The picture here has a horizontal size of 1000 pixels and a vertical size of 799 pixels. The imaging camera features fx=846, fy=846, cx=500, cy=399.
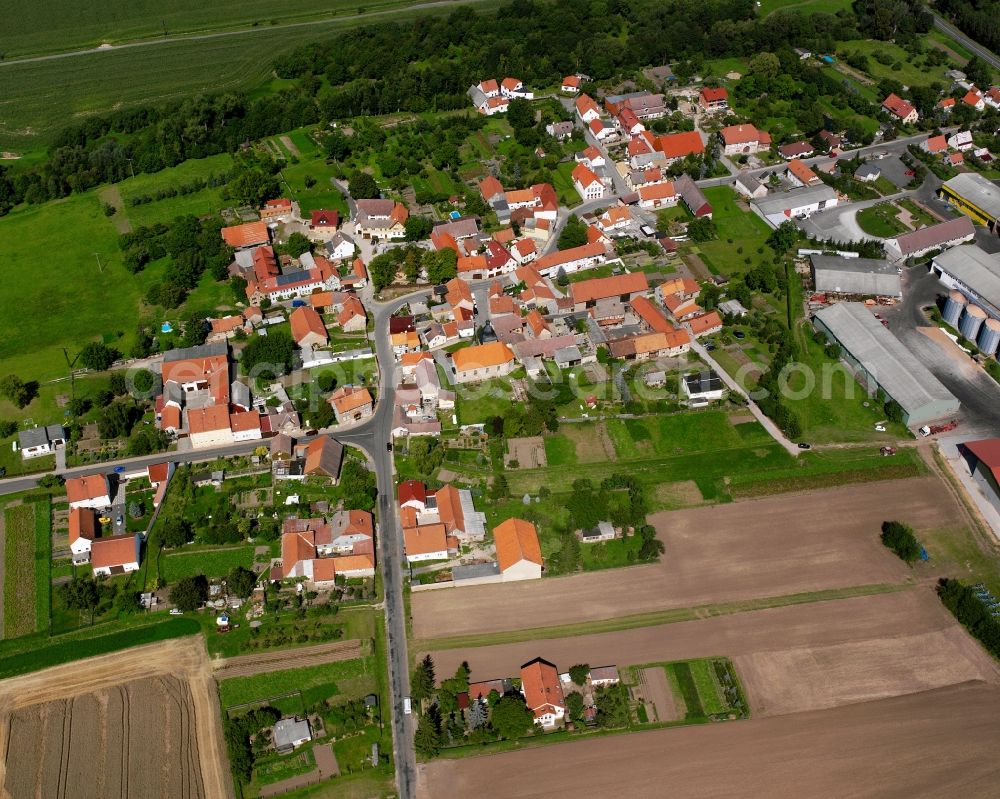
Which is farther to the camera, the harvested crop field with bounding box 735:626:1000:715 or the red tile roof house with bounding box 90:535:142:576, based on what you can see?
the red tile roof house with bounding box 90:535:142:576

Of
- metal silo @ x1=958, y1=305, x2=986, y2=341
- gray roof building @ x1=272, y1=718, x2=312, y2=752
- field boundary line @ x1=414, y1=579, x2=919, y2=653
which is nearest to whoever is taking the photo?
gray roof building @ x1=272, y1=718, x2=312, y2=752

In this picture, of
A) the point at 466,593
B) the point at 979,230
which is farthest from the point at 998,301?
the point at 466,593

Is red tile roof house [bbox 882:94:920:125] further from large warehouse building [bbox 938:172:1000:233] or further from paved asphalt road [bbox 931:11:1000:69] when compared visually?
paved asphalt road [bbox 931:11:1000:69]

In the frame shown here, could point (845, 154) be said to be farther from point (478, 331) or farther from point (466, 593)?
point (466, 593)

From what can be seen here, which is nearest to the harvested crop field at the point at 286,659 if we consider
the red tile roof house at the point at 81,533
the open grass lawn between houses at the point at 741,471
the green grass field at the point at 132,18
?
the red tile roof house at the point at 81,533

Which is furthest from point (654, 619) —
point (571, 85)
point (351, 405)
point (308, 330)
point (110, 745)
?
point (571, 85)

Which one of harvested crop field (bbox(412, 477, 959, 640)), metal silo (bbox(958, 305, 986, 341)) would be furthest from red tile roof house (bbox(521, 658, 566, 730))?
metal silo (bbox(958, 305, 986, 341))
